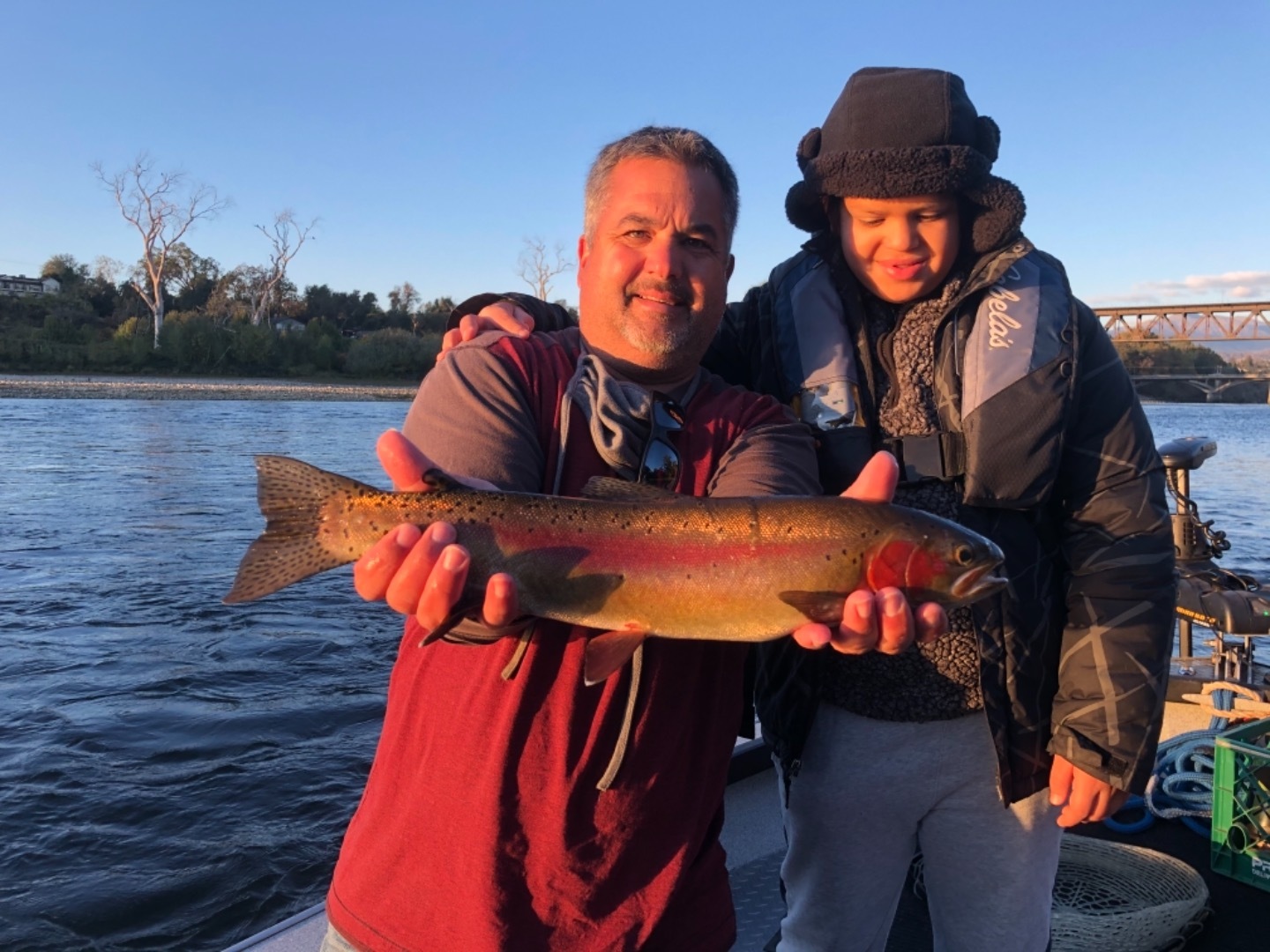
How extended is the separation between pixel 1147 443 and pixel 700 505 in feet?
4.84

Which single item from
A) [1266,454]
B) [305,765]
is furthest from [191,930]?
[1266,454]

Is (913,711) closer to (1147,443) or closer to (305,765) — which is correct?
(1147,443)

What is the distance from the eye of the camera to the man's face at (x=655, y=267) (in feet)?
8.56

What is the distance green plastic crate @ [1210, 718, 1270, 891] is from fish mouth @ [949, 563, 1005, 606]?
2538 millimetres

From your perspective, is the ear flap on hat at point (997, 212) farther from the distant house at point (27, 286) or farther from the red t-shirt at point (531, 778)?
the distant house at point (27, 286)

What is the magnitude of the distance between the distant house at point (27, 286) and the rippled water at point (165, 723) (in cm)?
6638

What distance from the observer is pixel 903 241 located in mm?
3006

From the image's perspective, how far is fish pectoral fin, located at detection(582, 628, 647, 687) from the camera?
2.24 m

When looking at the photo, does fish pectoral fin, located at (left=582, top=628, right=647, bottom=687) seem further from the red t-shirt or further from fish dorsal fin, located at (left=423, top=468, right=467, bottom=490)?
fish dorsal fin, located at (left=423, top=468, right=467, bottom=490)

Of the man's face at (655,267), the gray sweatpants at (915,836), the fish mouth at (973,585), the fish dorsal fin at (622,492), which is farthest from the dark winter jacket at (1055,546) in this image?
the fish dorsal fin at (622,492)

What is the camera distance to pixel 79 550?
48.0 feet

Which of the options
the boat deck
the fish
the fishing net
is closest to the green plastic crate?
the boat deck

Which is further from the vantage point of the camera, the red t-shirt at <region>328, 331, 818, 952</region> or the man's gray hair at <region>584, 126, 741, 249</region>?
the man's gray hair at <region>584, 126, 741, 249</region>

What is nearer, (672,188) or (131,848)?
(672,188)
